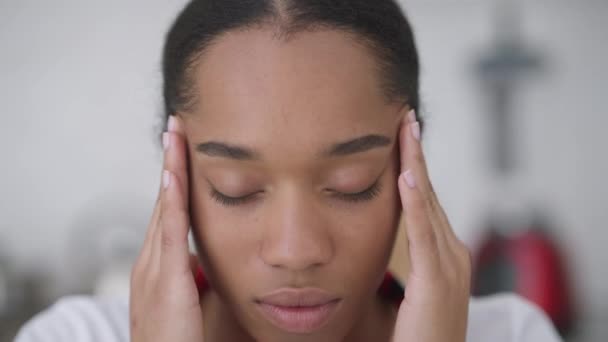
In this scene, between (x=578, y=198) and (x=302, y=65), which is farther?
(x=578, y=198)

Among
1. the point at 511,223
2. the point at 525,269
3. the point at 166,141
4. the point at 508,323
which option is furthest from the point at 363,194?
the point at 511,223

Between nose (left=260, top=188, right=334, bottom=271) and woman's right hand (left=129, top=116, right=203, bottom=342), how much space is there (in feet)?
0.42

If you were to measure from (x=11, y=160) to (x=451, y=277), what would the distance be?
1542 mm

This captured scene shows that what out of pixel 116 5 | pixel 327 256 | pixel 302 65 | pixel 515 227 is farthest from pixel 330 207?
pixel 116 5

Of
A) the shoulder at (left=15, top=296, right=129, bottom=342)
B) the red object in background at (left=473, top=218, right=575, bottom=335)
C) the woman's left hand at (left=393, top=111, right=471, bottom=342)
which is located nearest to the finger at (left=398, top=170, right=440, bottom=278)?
the woman's left hand at (left=393, top=111, right=471, bottom=342)

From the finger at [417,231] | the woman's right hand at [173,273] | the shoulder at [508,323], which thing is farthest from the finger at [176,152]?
the shoulder at [508,323]

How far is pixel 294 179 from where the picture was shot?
29.0 inches

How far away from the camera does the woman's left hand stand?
80cm

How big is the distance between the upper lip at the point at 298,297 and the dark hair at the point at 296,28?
24 centimetres

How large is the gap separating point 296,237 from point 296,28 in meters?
0.23

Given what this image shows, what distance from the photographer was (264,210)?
752 mm

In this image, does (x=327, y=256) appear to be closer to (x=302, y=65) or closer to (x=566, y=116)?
(x=302, y=65)

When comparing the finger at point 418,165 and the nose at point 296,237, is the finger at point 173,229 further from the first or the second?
the finger at point 418,165

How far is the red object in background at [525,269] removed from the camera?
70.6 inches
